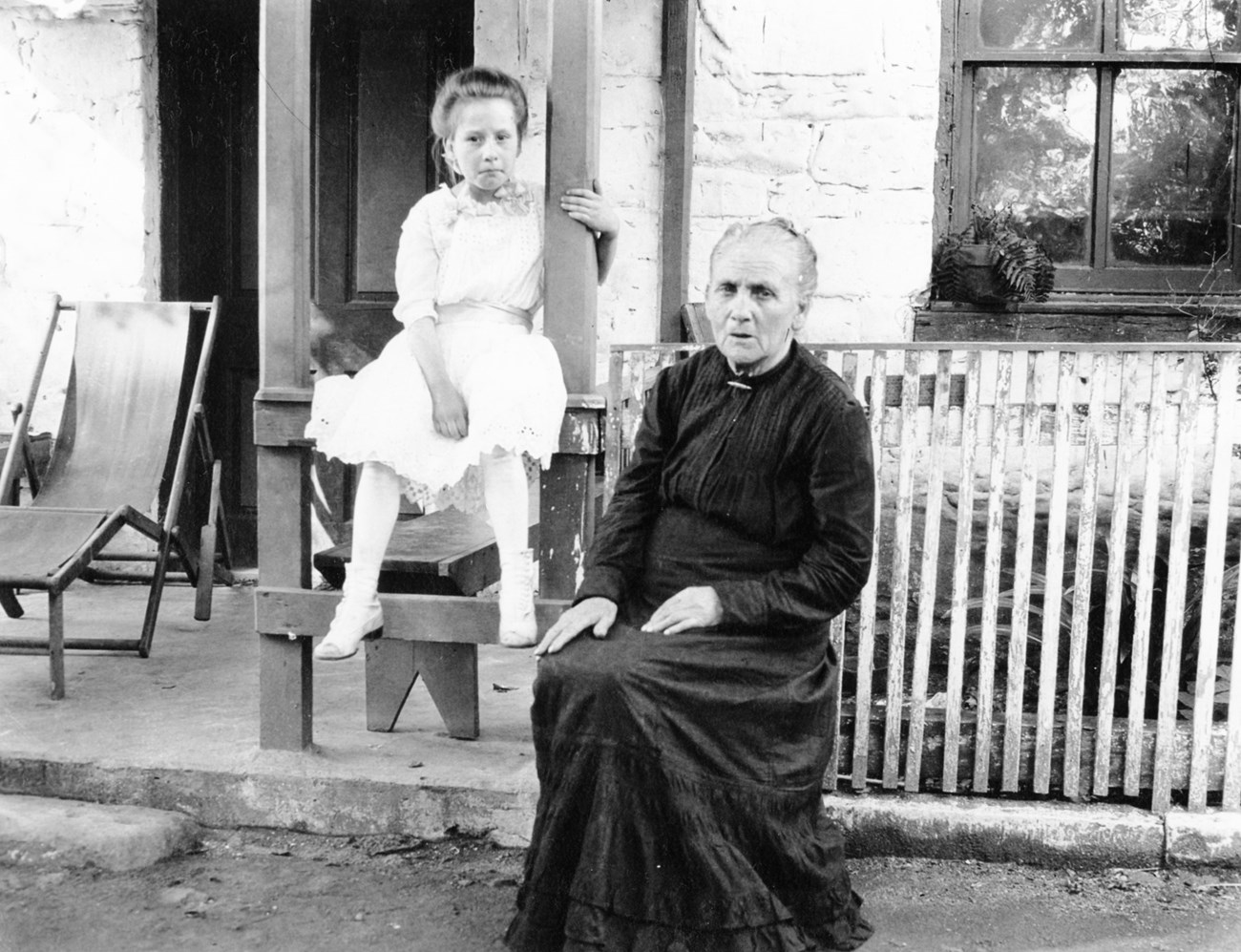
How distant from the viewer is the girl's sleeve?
3219 mm

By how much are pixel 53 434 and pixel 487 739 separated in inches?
Result: 115

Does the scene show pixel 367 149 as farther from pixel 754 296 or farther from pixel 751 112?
pixel 754 296

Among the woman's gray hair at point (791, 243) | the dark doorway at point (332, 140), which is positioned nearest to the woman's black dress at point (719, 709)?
the woman's gray hair at point (791, 243)

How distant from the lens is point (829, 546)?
2.72 meters

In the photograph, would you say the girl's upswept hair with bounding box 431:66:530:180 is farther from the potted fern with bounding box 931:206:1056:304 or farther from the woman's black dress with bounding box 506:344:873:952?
the potted fern with bounding box 931:206:1056:304

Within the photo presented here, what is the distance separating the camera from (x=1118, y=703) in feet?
12.1

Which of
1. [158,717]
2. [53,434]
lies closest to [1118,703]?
[158,717]

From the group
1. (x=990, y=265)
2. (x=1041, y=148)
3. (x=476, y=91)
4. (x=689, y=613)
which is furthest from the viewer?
(x=1041, y=148)

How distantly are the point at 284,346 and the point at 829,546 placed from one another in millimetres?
1582

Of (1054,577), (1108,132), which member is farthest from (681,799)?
(1108,132)

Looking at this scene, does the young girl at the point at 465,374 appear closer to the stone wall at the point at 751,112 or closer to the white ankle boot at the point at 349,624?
the white ankle boot at the point at 349,624

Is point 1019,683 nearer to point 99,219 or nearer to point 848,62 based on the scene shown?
point 848,62

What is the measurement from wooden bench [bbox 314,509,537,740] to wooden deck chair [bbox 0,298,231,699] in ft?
3.98

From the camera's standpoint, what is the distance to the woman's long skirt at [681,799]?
2598mm
